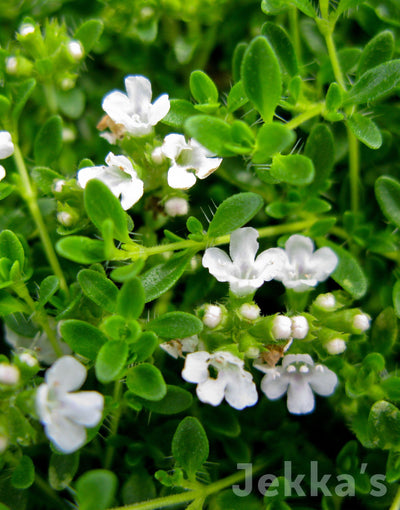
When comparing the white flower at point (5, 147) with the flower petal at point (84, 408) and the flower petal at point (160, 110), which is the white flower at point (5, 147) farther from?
the flower petal at point (84, 408)

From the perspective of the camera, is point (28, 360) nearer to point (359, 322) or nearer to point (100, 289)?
point (100, 289)

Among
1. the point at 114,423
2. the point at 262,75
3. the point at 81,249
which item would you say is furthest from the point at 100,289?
the point at 262,75

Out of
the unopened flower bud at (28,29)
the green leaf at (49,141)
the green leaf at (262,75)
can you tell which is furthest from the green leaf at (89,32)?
the green leaf at (262,75)

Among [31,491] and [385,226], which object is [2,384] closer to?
Answer: [31,491]

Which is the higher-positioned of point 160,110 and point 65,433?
point 160,110

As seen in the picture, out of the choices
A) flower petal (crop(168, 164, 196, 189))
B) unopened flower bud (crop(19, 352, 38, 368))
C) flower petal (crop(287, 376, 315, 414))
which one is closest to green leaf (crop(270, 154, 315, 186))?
flower petal (crop(168, 164, 196, 189))
